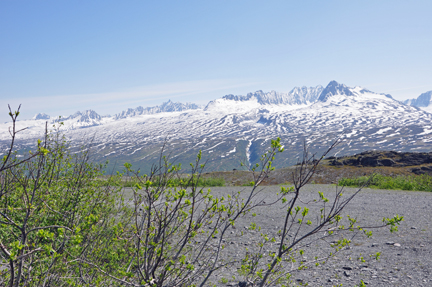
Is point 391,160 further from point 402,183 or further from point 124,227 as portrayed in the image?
point 124,227

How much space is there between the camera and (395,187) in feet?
83.0

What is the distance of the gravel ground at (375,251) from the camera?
8.65 m

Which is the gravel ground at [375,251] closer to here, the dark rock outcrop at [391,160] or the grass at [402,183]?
the grass at [402,183]

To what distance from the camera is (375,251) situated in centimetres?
1058

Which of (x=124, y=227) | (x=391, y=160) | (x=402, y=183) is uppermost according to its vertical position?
(x=124, y=227)

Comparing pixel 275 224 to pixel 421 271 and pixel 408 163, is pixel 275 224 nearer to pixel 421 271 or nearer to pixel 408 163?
pixel 421 271

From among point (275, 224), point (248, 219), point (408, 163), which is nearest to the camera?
point (275, 224)

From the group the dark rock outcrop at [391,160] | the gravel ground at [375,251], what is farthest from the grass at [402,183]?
the dark rock outcrop at [391,160]

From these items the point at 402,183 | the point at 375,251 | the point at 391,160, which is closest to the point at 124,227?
the point at 375,251

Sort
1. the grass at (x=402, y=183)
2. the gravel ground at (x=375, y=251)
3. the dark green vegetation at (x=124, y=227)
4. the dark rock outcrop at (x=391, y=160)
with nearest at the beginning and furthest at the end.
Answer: the dark green vegetation at (x=124, y=227), the gravel ground at (x=375, y=251), the grass at (x=402, y=183), the dark rock outcrop at (x=391, y=160)

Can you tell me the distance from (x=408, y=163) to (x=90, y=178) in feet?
142

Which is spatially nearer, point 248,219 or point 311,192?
point 248,219

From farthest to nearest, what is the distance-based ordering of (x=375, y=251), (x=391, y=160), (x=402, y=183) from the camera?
1. (x=391, y=160)
2. (x=402, y=183)
3. (x=375, y=251)

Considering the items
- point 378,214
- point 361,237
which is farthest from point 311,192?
point 361,237
